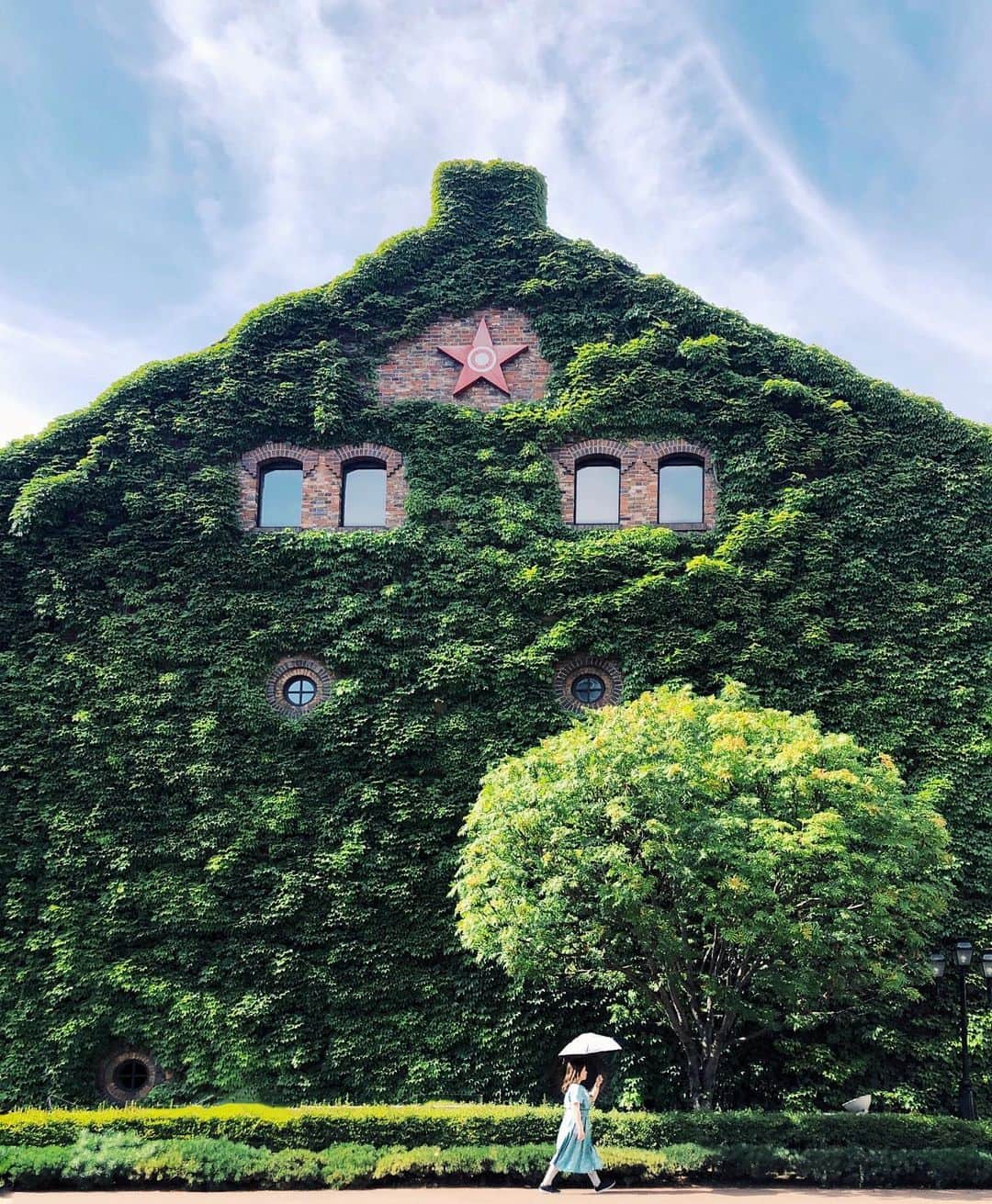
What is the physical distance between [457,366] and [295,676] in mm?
6394

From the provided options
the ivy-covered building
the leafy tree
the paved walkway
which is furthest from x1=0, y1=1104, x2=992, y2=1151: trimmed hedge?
the ivy-covered building

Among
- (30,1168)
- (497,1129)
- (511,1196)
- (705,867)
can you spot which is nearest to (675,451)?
(705,867)

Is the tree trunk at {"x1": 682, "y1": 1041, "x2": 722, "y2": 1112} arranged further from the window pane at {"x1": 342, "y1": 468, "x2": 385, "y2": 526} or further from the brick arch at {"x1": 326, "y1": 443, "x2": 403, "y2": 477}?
the brick arch at {"x1": 326, "y1": 443, "x2": 403, "y2": 477}

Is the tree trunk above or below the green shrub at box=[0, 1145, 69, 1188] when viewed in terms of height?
above

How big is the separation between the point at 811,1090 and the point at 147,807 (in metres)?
10.9

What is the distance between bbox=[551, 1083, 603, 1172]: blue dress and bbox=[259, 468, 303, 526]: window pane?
460 inches

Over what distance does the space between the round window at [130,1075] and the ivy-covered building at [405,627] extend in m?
0.04

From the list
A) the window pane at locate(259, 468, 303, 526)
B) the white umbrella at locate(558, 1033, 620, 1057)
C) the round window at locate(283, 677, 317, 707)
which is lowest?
the white umbrella at locate(558, 1033, 620, 1057)

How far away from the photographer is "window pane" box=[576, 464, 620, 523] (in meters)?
20.1

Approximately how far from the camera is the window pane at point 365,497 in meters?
20.3

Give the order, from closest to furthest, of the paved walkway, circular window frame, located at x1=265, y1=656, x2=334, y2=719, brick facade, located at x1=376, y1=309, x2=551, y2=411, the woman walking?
the woman walking < the paved walkway < circular window frame, located at x1=265, y1=656, x2=334, y2=719 < brick facade, located at x1=376, y1=309, x2=551, y2=411

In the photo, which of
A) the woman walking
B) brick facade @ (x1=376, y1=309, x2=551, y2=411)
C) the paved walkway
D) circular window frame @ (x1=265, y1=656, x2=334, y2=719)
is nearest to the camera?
the woman walking

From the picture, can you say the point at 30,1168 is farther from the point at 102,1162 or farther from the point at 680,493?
the point at 680,493

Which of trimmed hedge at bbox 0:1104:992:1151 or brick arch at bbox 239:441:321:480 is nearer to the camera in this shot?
trimmed hedge at bbox 0:1104:992:1151
